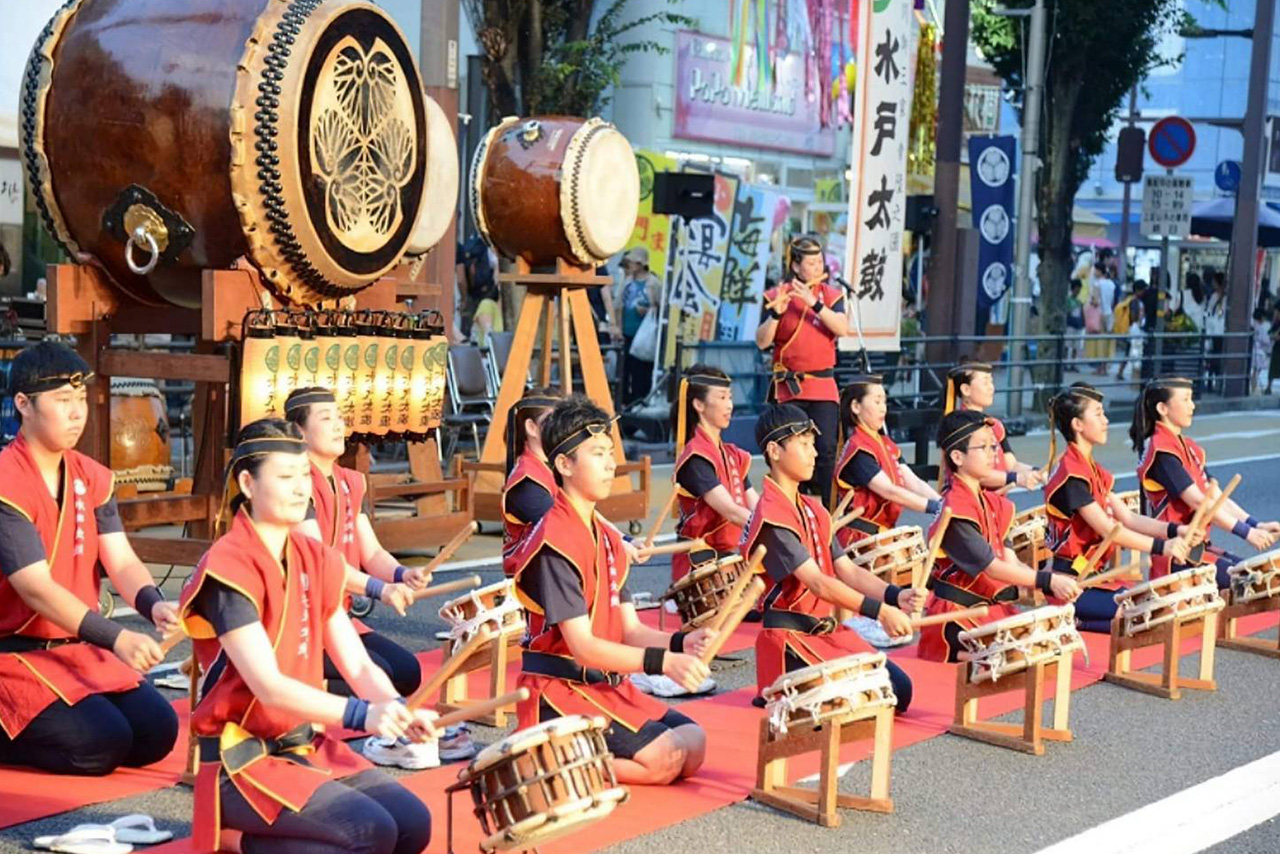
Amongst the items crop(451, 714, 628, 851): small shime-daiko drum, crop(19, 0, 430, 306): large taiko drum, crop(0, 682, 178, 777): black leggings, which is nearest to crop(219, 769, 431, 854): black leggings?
crop(451, 714, 628, 851): small shime-daiko drum

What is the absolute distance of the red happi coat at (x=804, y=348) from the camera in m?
9.55

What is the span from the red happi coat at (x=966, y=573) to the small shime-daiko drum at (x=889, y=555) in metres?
0.18

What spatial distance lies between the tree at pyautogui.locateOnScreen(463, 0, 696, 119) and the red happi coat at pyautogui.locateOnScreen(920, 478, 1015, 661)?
7.51 metres

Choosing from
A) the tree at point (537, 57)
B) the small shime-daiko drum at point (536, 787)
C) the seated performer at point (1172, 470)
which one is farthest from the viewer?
the tree at point (537, 57)

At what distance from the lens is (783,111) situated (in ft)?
69.5

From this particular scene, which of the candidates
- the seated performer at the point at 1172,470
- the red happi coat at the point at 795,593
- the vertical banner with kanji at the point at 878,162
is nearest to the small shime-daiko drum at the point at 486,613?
the red happi coat at the point at 795,593

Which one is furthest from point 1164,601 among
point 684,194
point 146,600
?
point 684,194

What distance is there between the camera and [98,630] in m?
4.70

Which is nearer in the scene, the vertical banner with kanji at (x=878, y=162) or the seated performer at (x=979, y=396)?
the seated performer at (x=979, y=396)

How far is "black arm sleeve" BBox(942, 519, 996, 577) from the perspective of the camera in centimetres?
643

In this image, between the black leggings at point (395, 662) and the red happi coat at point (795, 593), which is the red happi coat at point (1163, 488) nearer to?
the red happi coat at point (795, 593)

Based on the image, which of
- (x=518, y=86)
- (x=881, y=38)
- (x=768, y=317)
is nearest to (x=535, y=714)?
(x=768, y=317)

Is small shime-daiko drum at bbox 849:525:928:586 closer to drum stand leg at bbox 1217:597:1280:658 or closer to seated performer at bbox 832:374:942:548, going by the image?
seated performer at bbox 832:374:942:548

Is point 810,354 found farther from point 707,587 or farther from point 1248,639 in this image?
point 707,587
